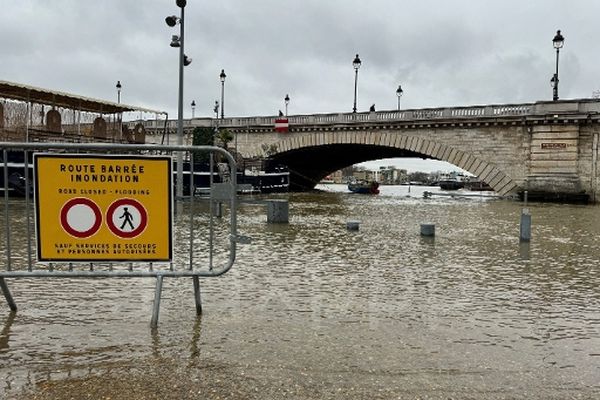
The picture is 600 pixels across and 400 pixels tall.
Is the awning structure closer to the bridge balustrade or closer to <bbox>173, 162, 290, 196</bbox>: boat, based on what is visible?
the bridge balustrade

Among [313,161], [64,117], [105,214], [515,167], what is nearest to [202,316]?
[105,214]

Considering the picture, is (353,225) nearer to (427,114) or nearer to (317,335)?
(317,335)

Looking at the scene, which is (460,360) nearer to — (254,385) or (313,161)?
(254,385)

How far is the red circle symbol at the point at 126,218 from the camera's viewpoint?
4602mm

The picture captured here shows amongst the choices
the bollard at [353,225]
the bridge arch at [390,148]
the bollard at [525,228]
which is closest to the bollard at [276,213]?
the bollard at [353,225]

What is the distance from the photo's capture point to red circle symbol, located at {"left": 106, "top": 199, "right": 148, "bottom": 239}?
4.60 meters

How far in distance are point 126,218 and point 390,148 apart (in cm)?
4040

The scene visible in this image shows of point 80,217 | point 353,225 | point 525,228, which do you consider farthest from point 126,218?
point 525,228

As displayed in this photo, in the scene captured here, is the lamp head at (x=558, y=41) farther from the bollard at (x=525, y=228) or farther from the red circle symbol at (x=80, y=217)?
the red circle symbol at (x=80, y=217)

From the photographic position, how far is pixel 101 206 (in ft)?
15.0

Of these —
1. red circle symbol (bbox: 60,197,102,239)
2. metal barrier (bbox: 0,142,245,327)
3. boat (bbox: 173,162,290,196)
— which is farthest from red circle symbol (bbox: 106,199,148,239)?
boat (bbox: 173,162,290,196)

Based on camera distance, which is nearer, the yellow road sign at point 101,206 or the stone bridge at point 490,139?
the yellow road sign at point 101,206

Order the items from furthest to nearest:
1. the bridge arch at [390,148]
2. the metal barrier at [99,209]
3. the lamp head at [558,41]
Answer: the bridge arch at [390,148] < the lamp head at [558,41] < the metal barrier at [99,209]

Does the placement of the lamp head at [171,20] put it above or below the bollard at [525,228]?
above
